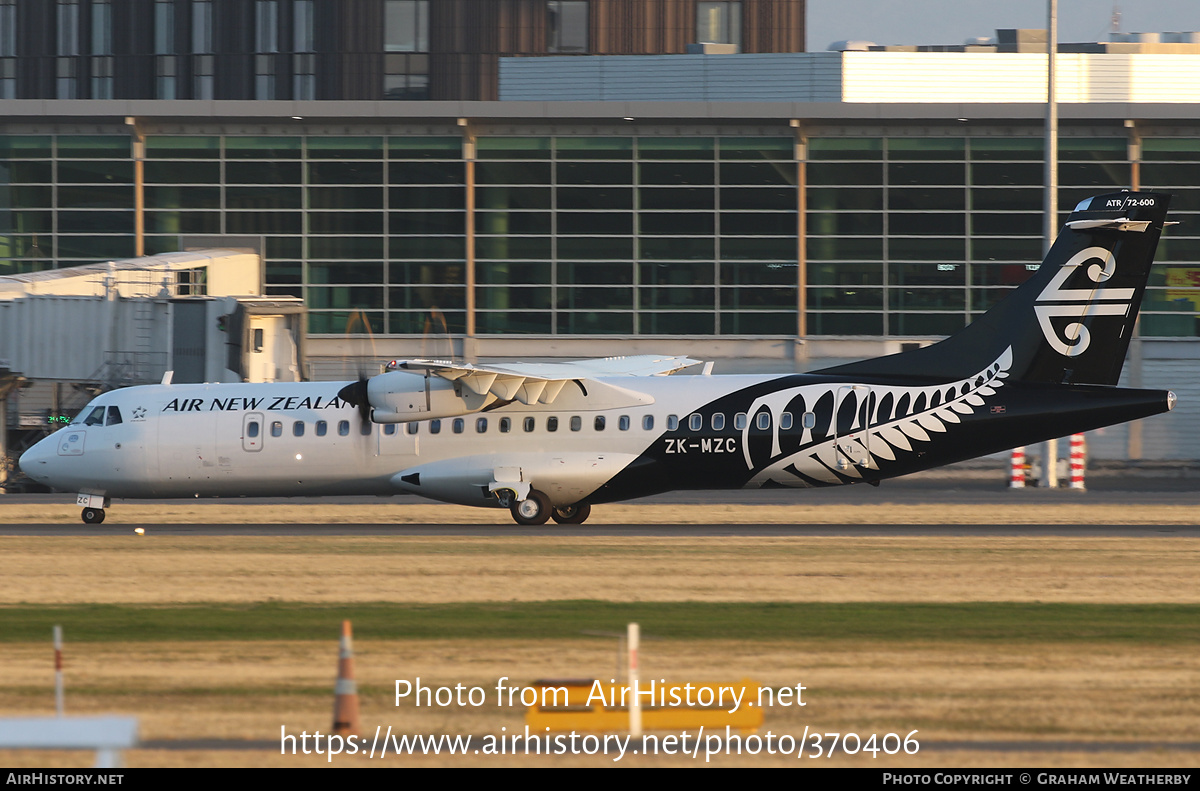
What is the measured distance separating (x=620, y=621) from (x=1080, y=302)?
13.3m

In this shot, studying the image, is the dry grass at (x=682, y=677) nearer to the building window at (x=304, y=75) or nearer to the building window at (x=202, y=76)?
the building window at (x=304, y=75)

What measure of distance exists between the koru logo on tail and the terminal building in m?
21.7

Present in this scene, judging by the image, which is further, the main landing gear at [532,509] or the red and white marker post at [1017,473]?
the red and white marker post at [1017,473]

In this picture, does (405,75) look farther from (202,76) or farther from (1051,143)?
(1051,143)

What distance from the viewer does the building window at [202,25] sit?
3204 inches

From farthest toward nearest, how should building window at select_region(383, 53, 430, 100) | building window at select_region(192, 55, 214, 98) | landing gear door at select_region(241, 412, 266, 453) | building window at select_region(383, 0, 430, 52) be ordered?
building window at select_region(192, 55, 214, 98) < building window at select_region(383, 53, 430, 100) < building window at select_region(383, 0, 430, 52) < landing gear door at select_region(241, 412, 266, 453)

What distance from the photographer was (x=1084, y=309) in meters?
24.7

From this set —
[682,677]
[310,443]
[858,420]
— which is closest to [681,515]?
[858,420]

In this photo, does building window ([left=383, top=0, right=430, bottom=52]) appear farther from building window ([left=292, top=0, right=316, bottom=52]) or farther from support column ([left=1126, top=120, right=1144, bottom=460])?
support column ([left=1126, top=120, right=1144, bottom=460])

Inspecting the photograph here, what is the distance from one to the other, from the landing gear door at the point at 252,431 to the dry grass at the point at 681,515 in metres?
2.76

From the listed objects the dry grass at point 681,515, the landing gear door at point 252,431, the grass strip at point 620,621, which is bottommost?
the dry grass at point 681,515

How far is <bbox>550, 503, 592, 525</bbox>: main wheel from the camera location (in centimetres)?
2733

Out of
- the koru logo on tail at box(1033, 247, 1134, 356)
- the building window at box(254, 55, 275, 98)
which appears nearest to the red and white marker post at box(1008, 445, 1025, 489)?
the koru logo on tail at box(1033, 247, 1134, 356)

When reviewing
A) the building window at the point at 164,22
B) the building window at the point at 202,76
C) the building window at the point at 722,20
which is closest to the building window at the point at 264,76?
the building window at the point at 202,76
